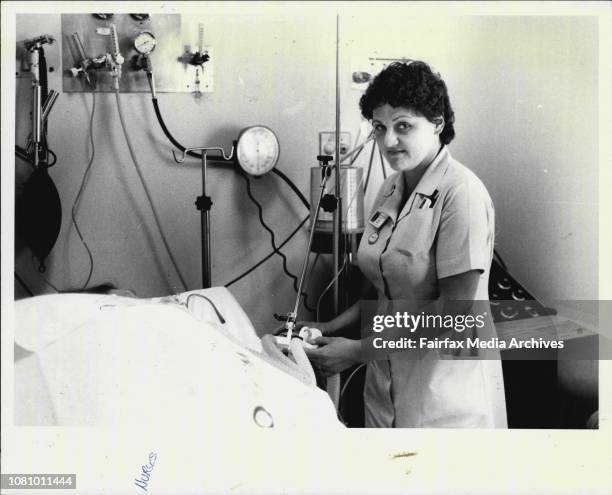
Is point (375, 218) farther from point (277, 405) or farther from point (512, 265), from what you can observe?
point (277, 405)

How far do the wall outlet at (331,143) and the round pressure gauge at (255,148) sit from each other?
Answer: 85 mm

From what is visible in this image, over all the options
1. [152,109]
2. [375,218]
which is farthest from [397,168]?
[152,109]

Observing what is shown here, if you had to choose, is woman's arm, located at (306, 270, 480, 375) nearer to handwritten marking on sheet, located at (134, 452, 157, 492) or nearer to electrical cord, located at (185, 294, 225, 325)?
electrical cord, located at (185, 294, 225, 325)

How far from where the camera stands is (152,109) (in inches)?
37.0

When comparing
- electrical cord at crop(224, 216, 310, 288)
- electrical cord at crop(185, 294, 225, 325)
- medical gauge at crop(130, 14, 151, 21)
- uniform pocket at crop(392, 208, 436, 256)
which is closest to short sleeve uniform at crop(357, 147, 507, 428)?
uniform pocket at crop(392, 208, 436, 256)

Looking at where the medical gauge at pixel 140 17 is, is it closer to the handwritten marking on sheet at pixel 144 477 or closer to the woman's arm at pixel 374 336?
the woman's arm at pixel 374 336

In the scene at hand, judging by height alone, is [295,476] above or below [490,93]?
below

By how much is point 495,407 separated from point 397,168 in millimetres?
444

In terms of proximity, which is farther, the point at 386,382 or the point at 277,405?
the point at 386,382

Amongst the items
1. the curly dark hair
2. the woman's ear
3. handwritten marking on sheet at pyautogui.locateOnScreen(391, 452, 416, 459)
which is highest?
the curly dark hair

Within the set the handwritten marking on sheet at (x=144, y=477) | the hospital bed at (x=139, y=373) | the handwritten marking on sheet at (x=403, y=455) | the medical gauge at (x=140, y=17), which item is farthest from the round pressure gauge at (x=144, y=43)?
the handwritten marking on sheet at (x=403, y=455)

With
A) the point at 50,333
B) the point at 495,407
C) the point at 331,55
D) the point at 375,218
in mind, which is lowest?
the point at 495,407

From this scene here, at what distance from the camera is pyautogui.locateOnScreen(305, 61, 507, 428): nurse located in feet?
3.03

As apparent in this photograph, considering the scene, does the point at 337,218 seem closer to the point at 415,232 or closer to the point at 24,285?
the point at 415,232
